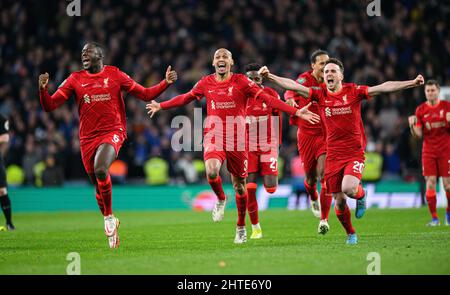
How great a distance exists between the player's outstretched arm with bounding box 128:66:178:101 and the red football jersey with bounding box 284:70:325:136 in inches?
100.0

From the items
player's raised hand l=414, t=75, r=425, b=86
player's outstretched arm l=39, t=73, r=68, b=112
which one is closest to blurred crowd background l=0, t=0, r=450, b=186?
player's outstretched arm l=39, t=73, r=68, b=112

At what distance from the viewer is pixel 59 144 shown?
2575 cm

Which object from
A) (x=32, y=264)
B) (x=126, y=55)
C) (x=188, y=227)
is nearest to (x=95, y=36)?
(x=126, y=55)

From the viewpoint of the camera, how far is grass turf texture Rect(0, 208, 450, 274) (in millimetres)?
9430

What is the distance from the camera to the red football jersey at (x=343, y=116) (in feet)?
38.9

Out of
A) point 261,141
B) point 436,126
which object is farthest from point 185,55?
point 261,141

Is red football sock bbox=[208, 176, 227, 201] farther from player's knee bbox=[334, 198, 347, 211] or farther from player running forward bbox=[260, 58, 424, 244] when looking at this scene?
player's knee bbox=[334, 198, 347, 211]

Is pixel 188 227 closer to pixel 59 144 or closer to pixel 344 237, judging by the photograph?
pixel 344 237

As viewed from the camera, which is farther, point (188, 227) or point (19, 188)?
point (19, 188)

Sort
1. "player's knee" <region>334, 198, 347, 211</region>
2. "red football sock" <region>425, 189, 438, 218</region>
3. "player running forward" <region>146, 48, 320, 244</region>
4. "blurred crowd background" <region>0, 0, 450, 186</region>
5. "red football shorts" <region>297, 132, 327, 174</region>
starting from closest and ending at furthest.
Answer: "player's knee" <region>334, 198, 347, 211</region> → "player running forward" <region>146, 48, 320, 244</region> → "red football shorts" <region>297, 132, 327, 174</region> → "red football sock" <region>425, 189, 438, 218</region> → "blurred crowd background" <region>0, 0, 450, 186</region>

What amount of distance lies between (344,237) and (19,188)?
13948 mm

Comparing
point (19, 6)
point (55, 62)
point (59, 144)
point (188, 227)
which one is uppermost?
point (19, 6)

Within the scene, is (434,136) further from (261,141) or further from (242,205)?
(242,205)

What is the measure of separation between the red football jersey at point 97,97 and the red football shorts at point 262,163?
3016mm
